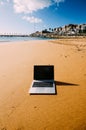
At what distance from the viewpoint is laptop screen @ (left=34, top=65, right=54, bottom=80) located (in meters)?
4.65

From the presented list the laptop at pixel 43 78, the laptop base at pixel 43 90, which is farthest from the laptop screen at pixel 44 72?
the laptop base at pixel 43 90

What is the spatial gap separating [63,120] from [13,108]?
1.00m

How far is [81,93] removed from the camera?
159 inches

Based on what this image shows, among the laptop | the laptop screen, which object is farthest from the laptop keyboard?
the laptop screen

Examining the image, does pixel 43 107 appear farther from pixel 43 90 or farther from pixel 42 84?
pixel 42 84

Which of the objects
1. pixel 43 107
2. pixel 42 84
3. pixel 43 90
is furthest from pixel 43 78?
pixel 43 107

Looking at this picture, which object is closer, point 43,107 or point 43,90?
point 43,107

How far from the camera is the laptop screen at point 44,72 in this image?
15.3 ft

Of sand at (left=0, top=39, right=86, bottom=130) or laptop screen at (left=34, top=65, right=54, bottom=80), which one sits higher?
laptop screen at (left=34, top=65, right=54, bottom=80)

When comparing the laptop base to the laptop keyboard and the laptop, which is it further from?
the laptop keyboard

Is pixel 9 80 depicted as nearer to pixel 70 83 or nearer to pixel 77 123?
pixel 70 83

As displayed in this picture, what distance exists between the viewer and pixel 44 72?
15.3 ft

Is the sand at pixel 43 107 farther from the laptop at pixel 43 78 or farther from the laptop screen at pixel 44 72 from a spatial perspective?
the laptop screen at pixel 44 72

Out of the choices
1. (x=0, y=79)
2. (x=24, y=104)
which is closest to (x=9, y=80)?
(x=0, y=79)
